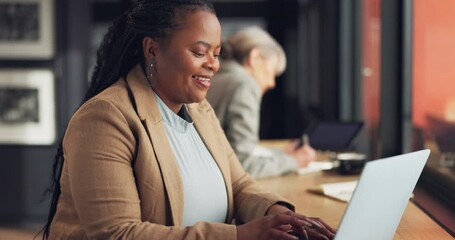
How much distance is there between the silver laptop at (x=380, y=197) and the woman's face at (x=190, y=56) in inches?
21.8

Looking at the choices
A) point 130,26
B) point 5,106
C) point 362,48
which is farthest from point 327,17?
point 130,26

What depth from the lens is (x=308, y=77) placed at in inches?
293

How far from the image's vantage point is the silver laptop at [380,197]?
1.61 meters

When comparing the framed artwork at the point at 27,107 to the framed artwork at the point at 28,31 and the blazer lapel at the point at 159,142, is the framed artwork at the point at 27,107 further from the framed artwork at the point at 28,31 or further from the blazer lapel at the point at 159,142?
the blazer lapel at the point at 159,142

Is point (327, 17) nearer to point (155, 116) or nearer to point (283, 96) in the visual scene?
point (283, 96)

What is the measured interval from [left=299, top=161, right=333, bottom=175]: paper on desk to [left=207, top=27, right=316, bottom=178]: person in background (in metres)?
0.03

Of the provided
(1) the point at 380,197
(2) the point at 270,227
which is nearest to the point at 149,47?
(2) the point at 270,227

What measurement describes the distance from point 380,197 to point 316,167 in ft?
6.79

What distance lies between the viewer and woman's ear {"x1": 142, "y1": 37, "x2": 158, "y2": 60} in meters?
2.06

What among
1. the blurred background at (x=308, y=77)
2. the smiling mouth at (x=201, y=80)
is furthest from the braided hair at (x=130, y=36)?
the blurred background at (x=308, y=77)

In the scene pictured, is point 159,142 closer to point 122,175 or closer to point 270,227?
point 122,175

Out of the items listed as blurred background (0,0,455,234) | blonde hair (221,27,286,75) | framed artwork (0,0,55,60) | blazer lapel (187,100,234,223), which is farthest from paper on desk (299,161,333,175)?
framed artwork (0,0,55,60)

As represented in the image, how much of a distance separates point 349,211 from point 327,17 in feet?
14.6

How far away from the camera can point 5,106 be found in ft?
22.3
